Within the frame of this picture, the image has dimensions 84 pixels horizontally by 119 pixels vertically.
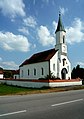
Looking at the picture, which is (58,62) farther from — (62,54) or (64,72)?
(64,72)

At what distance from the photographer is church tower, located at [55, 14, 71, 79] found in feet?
142

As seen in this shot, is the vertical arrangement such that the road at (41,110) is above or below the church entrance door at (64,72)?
below

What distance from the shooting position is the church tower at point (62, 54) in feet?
142

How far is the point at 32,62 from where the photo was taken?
50.8m

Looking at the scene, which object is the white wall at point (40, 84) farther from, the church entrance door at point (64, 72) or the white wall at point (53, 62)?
the church entrance door at point (64, 72)

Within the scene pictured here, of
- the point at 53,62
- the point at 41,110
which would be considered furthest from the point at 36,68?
the point at 41,110

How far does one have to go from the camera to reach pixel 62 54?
4362 centimetres

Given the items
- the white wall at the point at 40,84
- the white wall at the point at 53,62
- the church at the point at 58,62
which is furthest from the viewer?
the church at the point at 58,62

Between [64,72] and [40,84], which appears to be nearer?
[40,84]

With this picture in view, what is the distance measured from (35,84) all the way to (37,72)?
15001 mm

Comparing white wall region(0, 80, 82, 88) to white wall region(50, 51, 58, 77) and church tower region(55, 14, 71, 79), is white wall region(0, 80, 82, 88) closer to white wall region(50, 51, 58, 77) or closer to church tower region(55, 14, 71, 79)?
white wall region(50, 51, 58, 77)

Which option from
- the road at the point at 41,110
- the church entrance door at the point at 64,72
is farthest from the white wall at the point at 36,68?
the road at the point at 41,110

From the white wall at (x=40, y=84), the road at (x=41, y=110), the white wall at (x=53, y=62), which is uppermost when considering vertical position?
the white wall at (x=53, y=62)

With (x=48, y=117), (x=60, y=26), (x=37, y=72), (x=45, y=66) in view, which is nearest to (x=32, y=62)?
(x=37, y=72)
